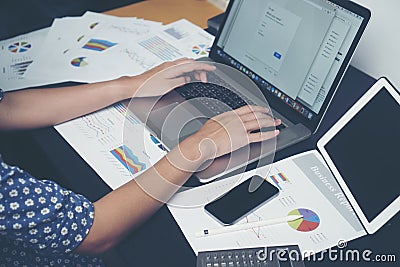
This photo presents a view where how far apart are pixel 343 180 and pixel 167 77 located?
52 centimetres

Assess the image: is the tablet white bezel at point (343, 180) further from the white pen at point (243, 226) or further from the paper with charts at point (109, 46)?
the paper with charts at point (109, 46)

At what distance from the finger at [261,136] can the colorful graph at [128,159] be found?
0.23 m

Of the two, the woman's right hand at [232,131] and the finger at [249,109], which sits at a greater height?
the finger at [249,109]

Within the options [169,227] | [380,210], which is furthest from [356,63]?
[169,227]

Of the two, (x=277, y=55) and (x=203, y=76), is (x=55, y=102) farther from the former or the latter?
(x=277, y=55)

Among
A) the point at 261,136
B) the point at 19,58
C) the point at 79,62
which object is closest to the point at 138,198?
the point at 261,136

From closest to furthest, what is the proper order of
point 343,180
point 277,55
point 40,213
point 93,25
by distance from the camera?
point 40,213 → point 343,180 → point 277,55 → point 93,25

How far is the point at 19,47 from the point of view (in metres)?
1.40

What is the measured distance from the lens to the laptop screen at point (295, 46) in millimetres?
979

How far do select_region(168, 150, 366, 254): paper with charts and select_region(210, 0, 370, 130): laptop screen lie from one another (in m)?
0.13

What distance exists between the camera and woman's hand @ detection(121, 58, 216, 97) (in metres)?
1.17

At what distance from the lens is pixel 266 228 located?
0.87 m

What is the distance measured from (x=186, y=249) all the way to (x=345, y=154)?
0.34m

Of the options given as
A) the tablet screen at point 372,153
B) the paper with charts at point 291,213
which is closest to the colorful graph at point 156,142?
the paper with charts at point 291,213
